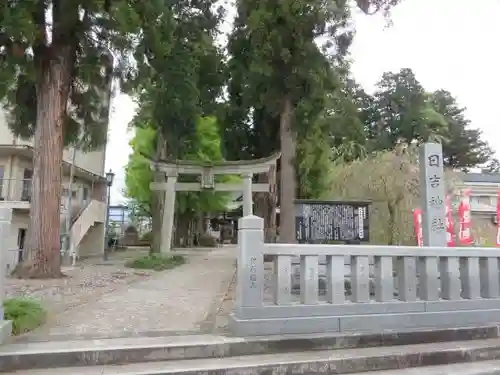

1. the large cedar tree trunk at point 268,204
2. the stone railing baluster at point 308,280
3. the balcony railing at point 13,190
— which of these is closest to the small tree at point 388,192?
the large cedar tree trunk at point 268,204

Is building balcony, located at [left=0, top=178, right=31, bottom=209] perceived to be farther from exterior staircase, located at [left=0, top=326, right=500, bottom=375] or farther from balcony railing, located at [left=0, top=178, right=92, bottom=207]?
exterior staircase, located at [left=0, top=326, right=500, bottom=375]

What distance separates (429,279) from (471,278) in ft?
2.03

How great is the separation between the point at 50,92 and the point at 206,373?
8.01 metres

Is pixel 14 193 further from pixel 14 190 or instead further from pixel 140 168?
pixel 140 168

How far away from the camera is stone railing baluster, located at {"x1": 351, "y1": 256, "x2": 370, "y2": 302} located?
4.80m

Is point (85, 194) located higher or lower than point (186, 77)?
lower

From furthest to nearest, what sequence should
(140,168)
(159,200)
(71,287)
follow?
1. (140,168)
2. (159,200)
3. (71,287)

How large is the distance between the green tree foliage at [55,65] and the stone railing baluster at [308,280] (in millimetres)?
6326

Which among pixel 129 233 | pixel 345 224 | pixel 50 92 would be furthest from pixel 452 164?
pixel 50 92

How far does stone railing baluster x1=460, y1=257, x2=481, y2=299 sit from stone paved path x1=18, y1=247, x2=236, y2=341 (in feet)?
10.1

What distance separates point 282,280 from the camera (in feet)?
15.0

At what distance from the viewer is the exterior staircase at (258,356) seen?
148 inches

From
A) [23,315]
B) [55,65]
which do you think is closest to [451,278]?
[23,315]

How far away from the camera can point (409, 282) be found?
500cm
